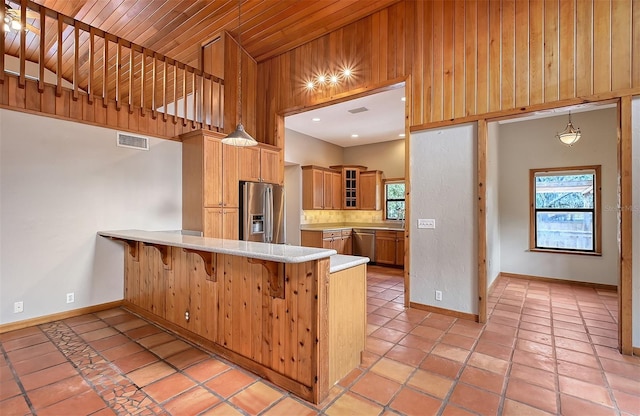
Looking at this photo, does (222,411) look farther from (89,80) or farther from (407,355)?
(89,80)

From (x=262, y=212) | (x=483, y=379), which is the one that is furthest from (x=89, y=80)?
(x=483, y=379)

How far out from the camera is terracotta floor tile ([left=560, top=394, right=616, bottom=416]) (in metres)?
1.88

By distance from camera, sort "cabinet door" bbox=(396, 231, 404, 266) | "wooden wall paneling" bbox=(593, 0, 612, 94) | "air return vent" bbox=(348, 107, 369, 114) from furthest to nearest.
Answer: "cabinet door" bbox=(396, 231, 404, 266)
"air return vent" bbox=(348, 107, 369, 114)
"wooden wall paneling" bbox=(593, 0, 612, 94)

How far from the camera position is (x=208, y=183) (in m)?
4.10

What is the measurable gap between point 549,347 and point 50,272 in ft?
17.4

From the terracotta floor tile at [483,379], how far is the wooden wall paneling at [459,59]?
2.68 m

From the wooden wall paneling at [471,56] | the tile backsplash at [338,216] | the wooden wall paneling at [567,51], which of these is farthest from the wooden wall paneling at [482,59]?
the tile backsplash at [338,216]

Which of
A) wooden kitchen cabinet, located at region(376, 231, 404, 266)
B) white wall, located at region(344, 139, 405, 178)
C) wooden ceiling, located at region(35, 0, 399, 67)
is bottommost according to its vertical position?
wooden kitchen cabinet, located at region(376, 231, 404, 266)

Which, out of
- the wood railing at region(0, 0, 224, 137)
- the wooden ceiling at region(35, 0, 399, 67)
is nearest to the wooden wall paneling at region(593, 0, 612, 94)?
the wooden ceiling at region(35, 0, 399, 67)

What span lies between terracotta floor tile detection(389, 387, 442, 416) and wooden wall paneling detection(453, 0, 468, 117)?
2966 mm

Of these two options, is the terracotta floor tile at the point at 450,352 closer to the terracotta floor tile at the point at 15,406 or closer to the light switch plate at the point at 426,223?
the light switch plate at the point at 426,223

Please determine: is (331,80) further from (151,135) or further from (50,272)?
(50,272)

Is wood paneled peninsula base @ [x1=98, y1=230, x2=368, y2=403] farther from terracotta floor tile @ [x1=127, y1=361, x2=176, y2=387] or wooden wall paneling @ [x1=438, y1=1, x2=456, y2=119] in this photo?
wooden wall paneling @ [x1=438, y1=1, x2=456, y2=119]

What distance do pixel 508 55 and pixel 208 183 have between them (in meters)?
3.90
